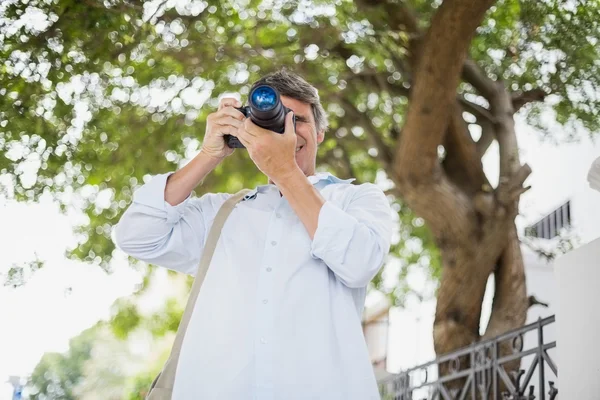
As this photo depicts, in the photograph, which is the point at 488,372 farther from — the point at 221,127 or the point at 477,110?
the point at 221,127

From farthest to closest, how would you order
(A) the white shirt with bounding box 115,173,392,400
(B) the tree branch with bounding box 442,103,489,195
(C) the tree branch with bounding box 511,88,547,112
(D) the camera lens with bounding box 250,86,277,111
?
(C) the tree branch with bounding box 511,88,547,112, (B) the tree branch with bounding box 442,103,489,195, (D) the camera lens with bounding box 250,86,277,111, (A) the white shirt with bounding box 115,173,392,400

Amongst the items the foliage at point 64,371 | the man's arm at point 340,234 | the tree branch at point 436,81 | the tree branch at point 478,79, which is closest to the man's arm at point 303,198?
the man's arm at point 340,234

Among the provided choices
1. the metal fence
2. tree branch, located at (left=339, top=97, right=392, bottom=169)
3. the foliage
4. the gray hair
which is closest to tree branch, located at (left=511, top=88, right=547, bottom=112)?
tree branch, located at (left=339, top=97, right=392, bottom=169)

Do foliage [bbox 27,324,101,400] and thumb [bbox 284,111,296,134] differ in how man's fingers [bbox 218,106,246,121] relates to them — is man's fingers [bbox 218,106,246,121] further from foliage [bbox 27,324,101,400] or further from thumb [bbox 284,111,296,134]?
foliage [bbox 27,324,101,400]

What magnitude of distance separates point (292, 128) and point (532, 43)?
493 centimetres

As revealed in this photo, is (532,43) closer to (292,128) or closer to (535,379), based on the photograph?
(535,379)

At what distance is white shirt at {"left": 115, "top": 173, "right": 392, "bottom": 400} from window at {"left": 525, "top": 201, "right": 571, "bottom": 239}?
29.3 ft

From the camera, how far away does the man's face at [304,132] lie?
2104mm

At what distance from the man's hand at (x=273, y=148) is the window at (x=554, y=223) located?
29.4 feet

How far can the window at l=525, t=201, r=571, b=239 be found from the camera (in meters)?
10.7

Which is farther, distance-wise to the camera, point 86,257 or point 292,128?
point 86,257

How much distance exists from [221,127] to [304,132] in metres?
0.23

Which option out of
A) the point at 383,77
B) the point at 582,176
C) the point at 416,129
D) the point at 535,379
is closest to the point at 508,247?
the point at 416,129

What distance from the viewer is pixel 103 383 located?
4809 cm
